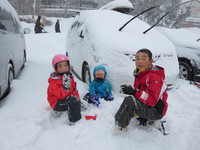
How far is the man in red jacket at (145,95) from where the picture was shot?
1.95 m

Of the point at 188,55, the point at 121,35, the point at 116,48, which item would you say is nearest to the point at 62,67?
the point at 116,48

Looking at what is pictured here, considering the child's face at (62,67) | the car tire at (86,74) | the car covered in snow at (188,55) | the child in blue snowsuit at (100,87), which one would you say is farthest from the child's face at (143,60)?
the car covered in snow at (188,55)

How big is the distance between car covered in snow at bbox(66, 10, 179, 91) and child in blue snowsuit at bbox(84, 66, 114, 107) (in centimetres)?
10

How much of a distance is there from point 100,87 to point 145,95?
1218 millimetres

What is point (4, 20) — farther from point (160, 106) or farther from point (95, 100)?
point (160, 106)

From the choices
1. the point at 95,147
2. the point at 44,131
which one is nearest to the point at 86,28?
the point at 44,131

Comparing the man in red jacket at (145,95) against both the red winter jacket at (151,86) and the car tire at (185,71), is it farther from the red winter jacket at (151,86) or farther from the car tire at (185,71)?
the car tire at (185,71)

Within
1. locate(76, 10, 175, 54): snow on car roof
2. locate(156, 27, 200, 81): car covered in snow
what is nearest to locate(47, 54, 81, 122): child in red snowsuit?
locate(76, 10, 175, 54): snow on car roof

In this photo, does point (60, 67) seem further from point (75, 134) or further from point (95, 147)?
point (95, 147)

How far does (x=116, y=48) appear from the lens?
295 cm

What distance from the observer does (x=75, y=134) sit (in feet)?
6.99

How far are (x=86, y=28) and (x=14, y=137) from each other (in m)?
2.53

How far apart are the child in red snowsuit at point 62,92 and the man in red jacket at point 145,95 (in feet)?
2.07

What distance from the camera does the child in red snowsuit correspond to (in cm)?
235
